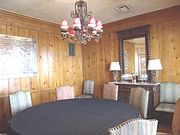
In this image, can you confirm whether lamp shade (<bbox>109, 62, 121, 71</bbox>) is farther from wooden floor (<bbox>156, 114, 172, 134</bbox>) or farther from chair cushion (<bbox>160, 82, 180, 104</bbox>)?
wooden floor (<bbox>156, 114, 172, 134</bbox>)

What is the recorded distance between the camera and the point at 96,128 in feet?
4.97

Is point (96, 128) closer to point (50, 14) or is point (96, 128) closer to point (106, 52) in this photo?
point (50, 14)

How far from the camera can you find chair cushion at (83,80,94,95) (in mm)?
4603

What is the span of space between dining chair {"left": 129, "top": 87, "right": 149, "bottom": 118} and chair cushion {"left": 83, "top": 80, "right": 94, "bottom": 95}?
79.0 inches

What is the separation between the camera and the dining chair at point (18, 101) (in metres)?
2.46

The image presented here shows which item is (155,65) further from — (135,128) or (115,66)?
(135,128)

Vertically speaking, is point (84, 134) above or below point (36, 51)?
below

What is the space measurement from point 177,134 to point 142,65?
2299mm

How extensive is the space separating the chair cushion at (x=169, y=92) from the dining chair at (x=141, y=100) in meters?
1.15

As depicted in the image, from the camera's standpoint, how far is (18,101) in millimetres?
2557

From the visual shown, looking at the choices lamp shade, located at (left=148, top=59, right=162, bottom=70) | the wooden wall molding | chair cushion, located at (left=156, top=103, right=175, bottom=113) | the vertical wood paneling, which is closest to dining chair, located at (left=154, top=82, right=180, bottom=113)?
chair cushion, located at (left=156, top=103, right=175, bottom=113)

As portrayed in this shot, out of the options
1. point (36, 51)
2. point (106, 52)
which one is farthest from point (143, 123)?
point (106, 52)

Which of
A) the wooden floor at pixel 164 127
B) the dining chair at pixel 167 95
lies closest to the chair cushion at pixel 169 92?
the dining chair at pixel 167 95

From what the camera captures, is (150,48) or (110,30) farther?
(110,30)
